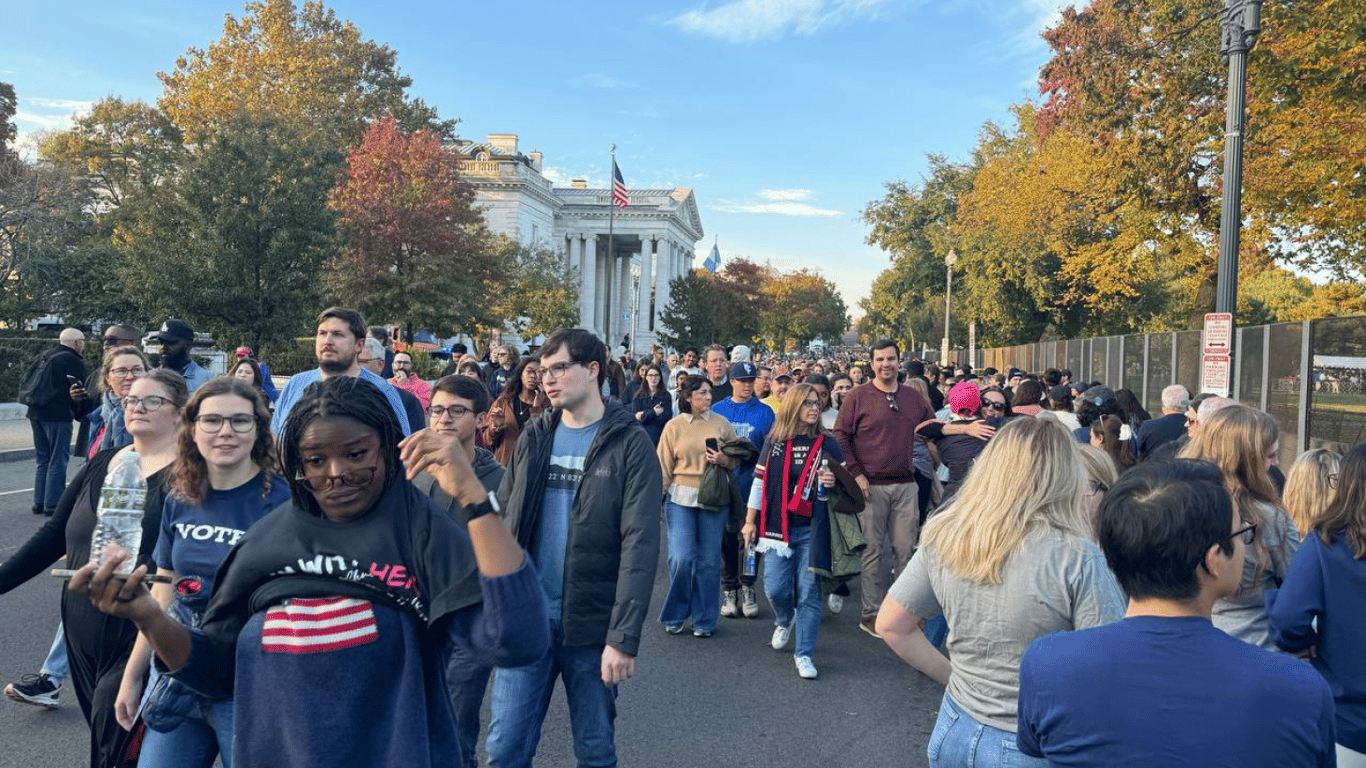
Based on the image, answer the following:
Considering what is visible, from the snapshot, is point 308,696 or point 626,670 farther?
point 626,670

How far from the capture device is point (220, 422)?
3453 mm

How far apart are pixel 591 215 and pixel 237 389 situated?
86.0 meters

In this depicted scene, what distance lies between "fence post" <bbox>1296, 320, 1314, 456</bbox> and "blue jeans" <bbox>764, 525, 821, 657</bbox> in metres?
6.60

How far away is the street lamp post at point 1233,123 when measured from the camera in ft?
33.9

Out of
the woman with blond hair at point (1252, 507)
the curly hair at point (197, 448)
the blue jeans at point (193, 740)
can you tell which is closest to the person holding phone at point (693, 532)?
the woman with blond hair at point (1252, 507)

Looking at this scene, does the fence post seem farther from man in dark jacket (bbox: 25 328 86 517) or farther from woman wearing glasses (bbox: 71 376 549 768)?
man in dark jacket (bbox: 25 328 86 517)

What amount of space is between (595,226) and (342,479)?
3451 inches

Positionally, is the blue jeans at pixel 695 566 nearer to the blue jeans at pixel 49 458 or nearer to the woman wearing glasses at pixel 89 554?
the woman wearing glasses at pixel 89 554

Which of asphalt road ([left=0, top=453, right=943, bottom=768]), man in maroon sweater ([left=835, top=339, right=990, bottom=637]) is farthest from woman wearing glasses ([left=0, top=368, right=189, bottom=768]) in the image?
man in maroon sweater ([left=835, top=339, right=990, bottom=637])

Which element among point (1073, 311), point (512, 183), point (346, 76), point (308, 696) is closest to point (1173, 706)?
point (308, 696)

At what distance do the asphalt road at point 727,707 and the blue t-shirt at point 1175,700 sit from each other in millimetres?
3232

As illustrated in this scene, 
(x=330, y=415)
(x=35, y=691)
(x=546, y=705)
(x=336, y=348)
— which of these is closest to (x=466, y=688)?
(x=546, y=705)

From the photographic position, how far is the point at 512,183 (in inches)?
2790

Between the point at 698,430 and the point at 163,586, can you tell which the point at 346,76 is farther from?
the point at 163,586
